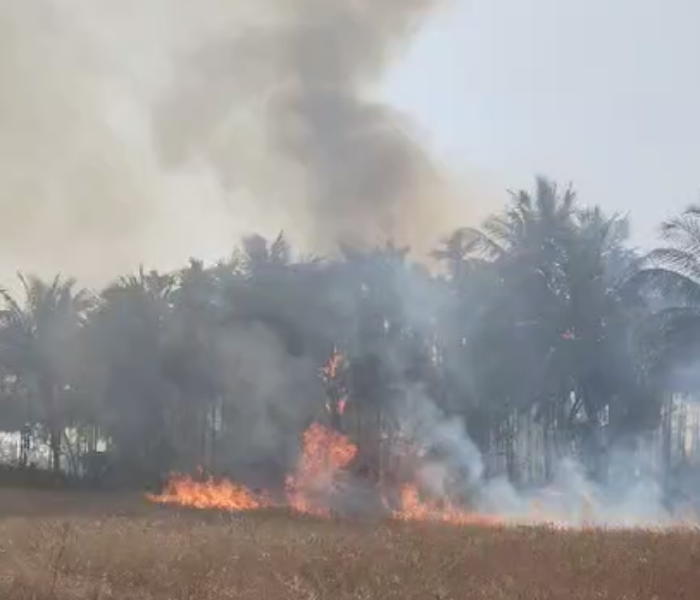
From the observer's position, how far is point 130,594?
11500 millimetres

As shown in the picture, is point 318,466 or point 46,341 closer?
point 318,466

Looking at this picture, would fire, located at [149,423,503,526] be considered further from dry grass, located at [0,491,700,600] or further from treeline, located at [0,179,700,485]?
dry grass, located at [0,491,700,600]

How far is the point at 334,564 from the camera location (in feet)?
45.1

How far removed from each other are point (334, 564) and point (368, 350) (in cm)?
2080

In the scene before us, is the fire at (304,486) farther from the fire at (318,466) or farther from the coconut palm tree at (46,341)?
the coconut palm tree at (46,341)

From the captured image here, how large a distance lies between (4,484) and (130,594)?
26368 millimetres

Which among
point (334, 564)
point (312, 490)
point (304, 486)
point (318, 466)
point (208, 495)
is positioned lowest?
point (334, 564)

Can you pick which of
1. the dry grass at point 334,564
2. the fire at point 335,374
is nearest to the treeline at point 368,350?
the fire at point 335,374

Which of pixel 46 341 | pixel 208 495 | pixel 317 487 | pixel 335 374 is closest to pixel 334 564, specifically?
pixel 317 487

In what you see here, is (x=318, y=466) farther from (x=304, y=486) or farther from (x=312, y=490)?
(x=312, y=490)

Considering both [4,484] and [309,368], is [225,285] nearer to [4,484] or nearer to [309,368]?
[309,368]

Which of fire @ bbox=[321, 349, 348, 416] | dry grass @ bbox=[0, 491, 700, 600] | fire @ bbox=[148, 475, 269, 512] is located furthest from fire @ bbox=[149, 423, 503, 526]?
dry grass @ bbox=[0, 491, 700, 600]

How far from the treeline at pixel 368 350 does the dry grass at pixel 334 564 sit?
1471cm

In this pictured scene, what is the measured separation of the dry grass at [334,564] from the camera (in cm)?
1188
